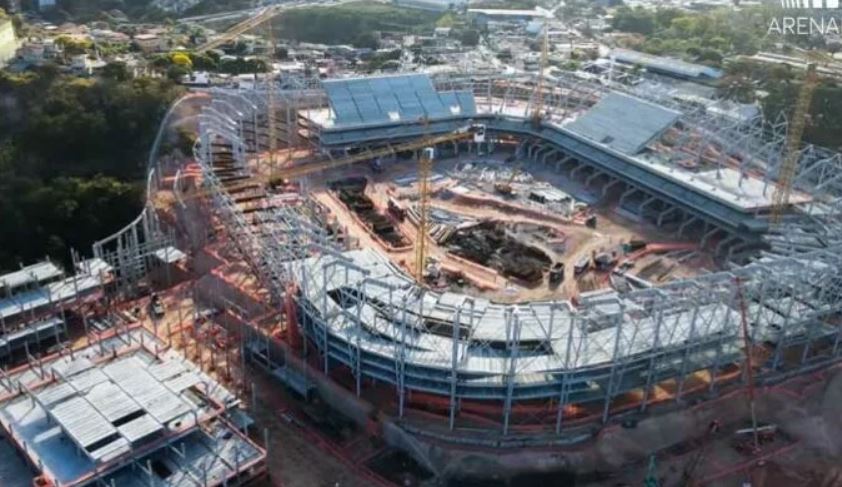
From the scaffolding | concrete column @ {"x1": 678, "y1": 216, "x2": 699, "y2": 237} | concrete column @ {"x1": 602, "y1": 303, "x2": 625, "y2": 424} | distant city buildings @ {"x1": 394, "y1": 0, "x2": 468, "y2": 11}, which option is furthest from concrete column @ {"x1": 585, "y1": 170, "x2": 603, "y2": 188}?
distant city buildings @ {"x1": 394, "y1": 0, "x2": 468, "y2": 11}

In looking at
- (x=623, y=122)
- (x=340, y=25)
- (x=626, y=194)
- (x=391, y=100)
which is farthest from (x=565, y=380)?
(x=340, y=25)

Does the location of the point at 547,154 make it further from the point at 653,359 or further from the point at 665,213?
the point at 653,359

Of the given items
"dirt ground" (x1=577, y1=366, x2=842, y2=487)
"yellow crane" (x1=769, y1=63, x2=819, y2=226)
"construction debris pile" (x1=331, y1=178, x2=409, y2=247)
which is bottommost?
"dirt ground" (x1=577, y1=366, x2=842, y2=487)

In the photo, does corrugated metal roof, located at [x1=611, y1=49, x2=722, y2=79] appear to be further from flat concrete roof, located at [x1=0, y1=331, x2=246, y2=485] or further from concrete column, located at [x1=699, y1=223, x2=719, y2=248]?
flat concrete roof, located at [x1=0, y1=331, x2=246, y2=485]

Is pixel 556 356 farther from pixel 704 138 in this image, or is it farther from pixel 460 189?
pixel 704 138

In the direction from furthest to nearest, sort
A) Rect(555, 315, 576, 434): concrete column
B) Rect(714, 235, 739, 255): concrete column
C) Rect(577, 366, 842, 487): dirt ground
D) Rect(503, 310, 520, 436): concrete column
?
Rect(714, 235, 739, 255): concrete column → Rect(577, 366, 842, 487): dirt ground → Rect(555, 315, 576, 434): concrete column → Rect(503, 310, 520, 436): concrete column

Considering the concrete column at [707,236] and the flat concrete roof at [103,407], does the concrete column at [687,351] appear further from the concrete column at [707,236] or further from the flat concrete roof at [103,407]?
the flat concrete roof at [103,407]
